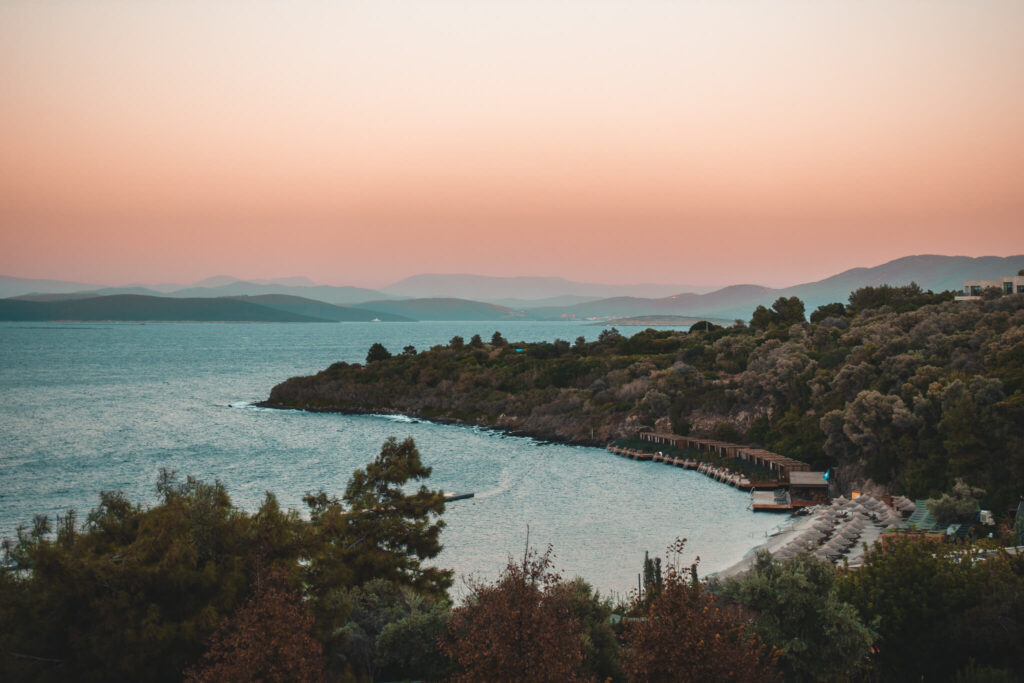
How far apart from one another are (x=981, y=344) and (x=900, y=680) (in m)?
28.5

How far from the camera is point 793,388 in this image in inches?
1813

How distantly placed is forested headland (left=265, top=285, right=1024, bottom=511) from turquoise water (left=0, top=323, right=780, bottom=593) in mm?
5152

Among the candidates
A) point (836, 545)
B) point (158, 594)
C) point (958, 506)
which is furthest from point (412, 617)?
point (958, 506)

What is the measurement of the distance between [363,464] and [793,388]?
85.8ft

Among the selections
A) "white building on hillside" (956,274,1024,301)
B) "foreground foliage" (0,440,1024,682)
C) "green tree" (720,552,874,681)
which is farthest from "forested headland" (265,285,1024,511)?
"green tree" (720,552,874,681)

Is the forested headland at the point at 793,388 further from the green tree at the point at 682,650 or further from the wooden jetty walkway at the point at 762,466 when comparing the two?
the green tree at the point at 682,650

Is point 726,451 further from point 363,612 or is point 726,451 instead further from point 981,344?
point 363,612

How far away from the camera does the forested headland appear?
1225 inches

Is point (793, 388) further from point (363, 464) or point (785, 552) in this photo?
point (363, 464)

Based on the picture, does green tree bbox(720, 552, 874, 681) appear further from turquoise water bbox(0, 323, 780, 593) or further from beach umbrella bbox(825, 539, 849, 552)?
beach umbrella bbox(825, 539, 849, 552)

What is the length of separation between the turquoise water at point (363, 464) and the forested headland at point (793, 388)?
515 centimetres

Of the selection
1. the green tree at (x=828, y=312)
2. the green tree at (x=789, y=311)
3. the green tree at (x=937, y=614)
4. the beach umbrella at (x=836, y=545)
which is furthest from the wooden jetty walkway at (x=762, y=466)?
the green tree at (x=789, y=311)

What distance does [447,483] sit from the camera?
41531 mm

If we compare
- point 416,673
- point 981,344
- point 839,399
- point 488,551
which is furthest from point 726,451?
point 416,673
